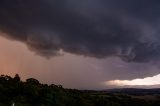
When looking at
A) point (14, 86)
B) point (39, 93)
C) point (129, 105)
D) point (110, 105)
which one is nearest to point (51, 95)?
point (39, 93)

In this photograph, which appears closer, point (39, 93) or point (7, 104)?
point (7, 104)

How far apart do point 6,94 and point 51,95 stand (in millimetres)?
20250

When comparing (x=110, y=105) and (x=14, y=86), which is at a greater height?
(x=14, y=86)

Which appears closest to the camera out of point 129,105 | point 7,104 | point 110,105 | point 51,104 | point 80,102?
point 7,104

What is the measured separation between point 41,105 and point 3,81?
50568mm

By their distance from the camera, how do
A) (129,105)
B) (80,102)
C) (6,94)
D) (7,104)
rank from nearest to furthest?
(7,104), (6,94), (80,102), (129,105)

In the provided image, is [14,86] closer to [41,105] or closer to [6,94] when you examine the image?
[6,94]

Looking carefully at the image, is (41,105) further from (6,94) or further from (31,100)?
(6,94)

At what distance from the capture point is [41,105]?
5098 inches

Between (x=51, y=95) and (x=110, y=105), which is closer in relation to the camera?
(x=51, y=95)

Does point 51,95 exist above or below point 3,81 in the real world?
below

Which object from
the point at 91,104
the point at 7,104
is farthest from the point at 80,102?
the point at 7,104

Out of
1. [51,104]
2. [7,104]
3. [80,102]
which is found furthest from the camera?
[80,102]

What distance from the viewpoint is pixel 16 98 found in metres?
138
